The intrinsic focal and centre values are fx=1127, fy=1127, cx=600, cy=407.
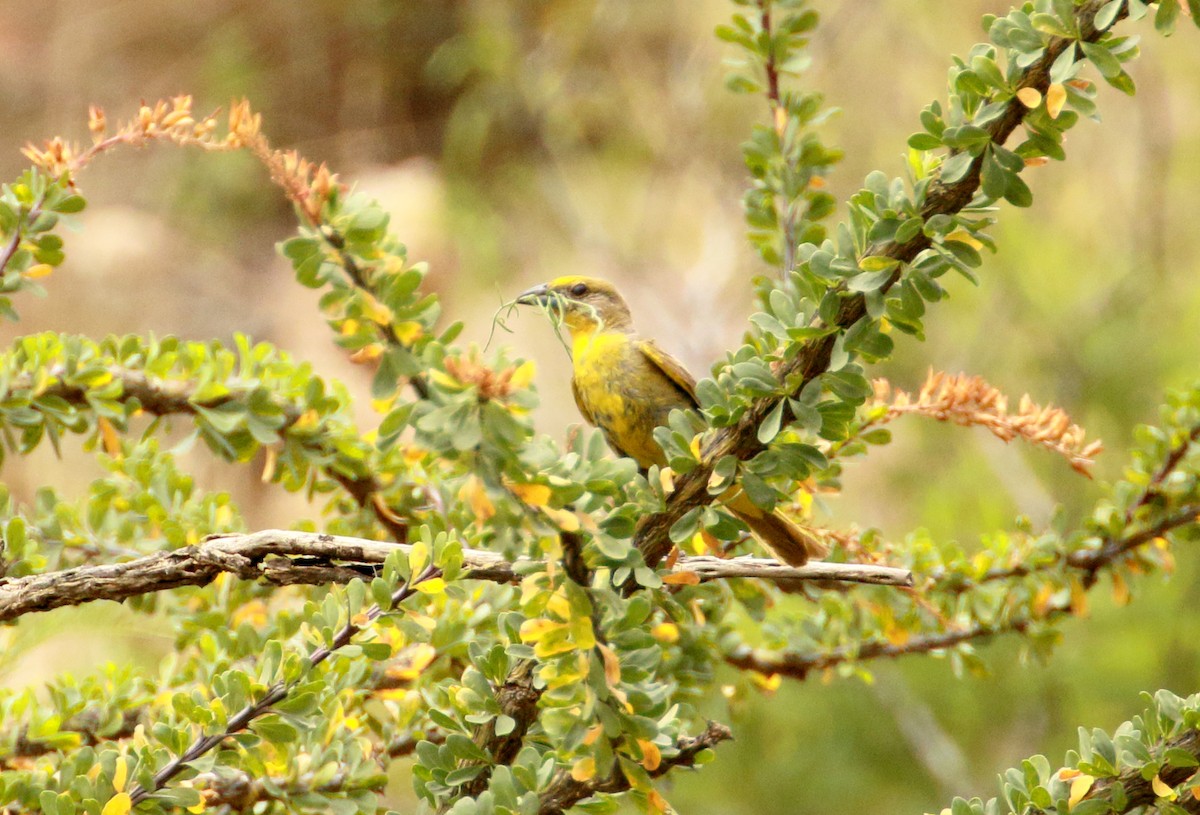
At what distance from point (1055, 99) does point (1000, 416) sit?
638mm

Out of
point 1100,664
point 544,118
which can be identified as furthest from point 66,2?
point 1100,664

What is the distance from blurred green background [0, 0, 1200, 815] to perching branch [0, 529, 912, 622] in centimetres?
244

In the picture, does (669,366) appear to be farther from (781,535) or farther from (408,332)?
(408,332)

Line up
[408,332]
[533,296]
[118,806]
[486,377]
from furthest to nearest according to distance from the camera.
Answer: [533,296] → [118,806] → [408,332] → [486,377]

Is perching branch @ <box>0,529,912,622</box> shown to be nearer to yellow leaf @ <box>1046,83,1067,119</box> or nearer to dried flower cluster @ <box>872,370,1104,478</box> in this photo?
dried flower cluster @ <box>872,370,1104,478</box>

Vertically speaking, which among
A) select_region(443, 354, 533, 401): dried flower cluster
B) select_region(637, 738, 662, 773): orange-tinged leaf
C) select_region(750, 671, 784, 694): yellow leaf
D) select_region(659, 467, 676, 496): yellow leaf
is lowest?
select_region(637, 738, 662, 773): orange-tinged leaf

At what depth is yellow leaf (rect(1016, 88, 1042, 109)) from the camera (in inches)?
43.6

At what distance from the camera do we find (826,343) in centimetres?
119

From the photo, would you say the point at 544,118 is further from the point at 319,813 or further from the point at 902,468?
the point at 319,813

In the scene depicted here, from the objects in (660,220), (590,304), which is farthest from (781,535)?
(660,220)

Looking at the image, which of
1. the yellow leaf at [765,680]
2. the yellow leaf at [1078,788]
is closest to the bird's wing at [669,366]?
the yellow leaf at [765,680]

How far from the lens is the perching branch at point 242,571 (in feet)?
4.33

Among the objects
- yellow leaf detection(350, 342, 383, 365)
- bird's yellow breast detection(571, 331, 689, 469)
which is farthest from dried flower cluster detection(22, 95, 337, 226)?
bird's yellow breast detection(571, 331, 689, 469)

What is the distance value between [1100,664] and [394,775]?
2905 millimetres
